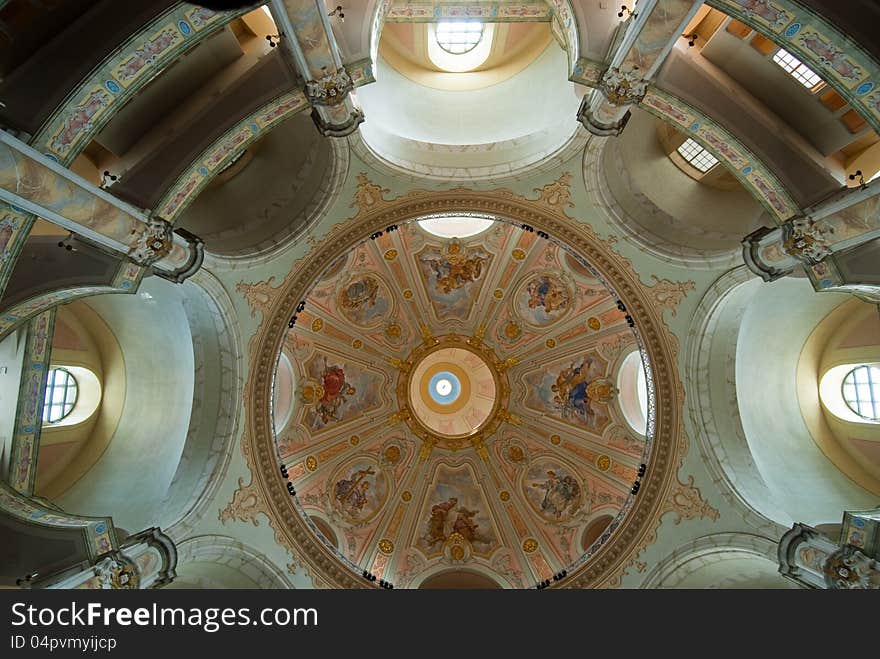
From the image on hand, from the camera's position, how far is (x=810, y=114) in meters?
9.47

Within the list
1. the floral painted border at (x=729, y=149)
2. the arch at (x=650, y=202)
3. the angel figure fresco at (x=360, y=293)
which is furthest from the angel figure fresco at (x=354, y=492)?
the floral painted border at (x=729, y=149)

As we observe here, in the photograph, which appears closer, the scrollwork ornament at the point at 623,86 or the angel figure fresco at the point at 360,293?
the scrollwork ornament at the point at 623,86

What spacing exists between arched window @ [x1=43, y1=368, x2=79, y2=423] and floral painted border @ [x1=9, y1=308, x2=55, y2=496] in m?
2.15

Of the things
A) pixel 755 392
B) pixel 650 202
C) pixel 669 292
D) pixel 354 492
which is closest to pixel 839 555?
pixel 755 392

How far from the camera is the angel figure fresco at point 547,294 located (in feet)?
62.0

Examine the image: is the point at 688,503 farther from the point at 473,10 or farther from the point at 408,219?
the point at 473,10

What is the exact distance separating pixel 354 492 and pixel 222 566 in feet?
22.0

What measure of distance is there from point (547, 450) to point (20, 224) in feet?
55.8

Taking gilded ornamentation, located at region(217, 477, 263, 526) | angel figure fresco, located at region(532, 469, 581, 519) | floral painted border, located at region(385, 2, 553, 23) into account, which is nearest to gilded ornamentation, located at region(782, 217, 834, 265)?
floral painted border, located at region(385, 2, 553, 23)

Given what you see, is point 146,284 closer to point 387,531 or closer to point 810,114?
point 387,531

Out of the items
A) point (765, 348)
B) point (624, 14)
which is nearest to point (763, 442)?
point (765, 348)

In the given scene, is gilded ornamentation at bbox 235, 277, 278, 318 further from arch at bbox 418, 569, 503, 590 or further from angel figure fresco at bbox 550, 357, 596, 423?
angel figure fresco at bbox 550, 357, 596, 423

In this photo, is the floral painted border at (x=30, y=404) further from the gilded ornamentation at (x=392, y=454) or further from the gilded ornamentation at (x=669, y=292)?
the gilded ornamentation at (x=669, y=292)

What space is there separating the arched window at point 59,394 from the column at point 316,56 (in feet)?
29.5
